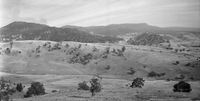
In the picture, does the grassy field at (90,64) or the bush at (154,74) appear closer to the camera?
the bush at (154,74)

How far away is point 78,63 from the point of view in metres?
140

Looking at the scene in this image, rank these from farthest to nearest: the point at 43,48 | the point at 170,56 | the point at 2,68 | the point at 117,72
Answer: the point at 43,48 < the point at 170,56 < the point at 2,68 < the point at 117,72

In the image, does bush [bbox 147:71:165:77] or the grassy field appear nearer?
bush [bbox 147:71:165:77]

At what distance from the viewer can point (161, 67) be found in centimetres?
12238

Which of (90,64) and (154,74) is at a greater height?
(90,64)

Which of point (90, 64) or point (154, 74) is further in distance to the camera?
point (90, 64)

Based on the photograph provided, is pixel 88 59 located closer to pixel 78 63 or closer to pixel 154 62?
pixel 78 63

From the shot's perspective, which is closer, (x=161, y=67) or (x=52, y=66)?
(x=161, y=67)

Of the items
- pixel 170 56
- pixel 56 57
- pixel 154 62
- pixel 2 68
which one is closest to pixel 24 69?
pixel 2 68

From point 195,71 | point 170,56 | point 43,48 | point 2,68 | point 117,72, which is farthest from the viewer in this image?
point 43,48

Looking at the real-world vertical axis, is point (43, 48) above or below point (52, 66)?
above

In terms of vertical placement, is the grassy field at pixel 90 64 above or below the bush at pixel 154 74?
above

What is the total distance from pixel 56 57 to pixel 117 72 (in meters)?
51.2

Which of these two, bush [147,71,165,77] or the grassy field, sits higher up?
the grassy field
